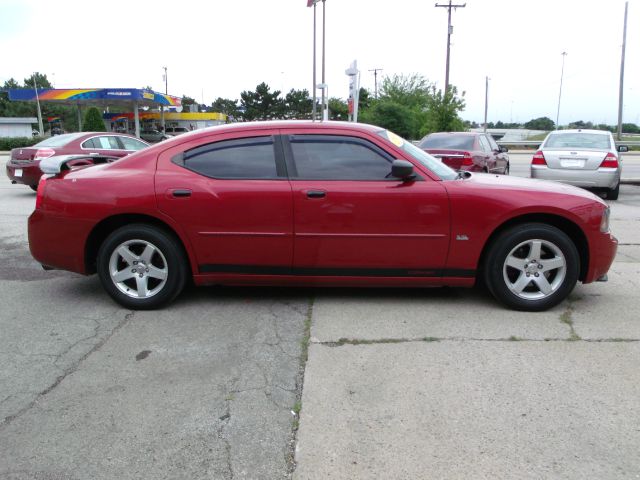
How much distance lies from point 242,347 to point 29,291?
2.62 meters

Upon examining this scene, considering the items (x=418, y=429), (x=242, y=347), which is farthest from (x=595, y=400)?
(x=242, y=347)

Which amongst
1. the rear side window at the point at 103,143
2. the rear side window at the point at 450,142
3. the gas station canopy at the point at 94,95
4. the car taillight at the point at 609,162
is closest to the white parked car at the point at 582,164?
the car taillight at the point at 609,162

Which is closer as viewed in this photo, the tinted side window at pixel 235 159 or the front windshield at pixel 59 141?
the tinted side window at pixel 235 159

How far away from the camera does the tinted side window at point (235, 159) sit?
4762 millimetres

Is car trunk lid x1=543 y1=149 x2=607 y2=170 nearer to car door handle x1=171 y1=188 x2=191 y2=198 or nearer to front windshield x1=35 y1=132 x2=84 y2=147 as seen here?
car door handle x1=171 y1=188 x2=191 y2=198

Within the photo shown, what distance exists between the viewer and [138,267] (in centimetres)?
480

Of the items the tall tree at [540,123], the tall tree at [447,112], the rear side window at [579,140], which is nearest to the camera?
the rear side window at [579,140]

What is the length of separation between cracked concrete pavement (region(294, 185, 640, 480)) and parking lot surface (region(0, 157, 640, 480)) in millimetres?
11

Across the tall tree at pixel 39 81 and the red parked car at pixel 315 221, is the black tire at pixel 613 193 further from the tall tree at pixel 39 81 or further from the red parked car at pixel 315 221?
the tall tree at pixel 39 81

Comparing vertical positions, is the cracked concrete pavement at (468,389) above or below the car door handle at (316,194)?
below

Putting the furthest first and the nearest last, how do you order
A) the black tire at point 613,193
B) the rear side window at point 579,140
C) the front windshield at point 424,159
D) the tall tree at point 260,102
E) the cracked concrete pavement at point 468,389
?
the tall tree at point 260,102 < the black tire at point 613,193 < the rear side window at point 579,140 < the front windshield at point 424,159 < the cracked concrete pavement at point 468,389

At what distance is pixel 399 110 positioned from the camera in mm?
40094

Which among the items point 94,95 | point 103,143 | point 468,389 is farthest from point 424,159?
point 94,95

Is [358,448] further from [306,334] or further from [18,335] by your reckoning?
[18,335]
